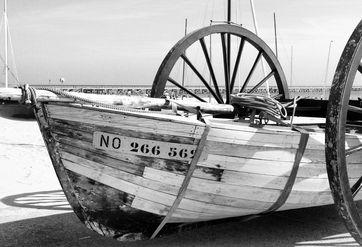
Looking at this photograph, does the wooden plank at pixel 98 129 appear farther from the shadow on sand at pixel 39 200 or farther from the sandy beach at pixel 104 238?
the shadow on sand at pixel 39 200

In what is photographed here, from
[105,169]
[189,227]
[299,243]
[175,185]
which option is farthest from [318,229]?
[105,169]

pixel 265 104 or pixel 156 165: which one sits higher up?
pixel 265 104

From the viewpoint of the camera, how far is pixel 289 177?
14.6 feet

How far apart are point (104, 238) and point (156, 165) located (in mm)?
1280

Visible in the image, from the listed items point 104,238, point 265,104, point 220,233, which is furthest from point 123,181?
point 265,104

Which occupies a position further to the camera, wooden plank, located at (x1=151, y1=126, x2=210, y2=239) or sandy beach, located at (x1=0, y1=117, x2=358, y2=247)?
sandy beach, located at (x1=0, y1=117, x2=358, y2=247)

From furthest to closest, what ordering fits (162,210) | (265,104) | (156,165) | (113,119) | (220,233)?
(220,233)
(265,104)
(162,210)
(156,165)
(113,119)

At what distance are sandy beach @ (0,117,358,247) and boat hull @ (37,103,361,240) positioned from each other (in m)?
0.47

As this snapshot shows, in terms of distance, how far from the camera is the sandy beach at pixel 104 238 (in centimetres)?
472

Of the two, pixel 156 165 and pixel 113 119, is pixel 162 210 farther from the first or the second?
pixel 113 119

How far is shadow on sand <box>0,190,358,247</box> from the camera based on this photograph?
4.69 meters

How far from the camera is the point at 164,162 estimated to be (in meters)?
4.01

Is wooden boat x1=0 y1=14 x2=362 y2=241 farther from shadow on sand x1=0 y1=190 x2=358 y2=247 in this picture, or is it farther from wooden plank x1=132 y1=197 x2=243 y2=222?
shadow on sand x1=0 y1=190 x2=358 y2=247

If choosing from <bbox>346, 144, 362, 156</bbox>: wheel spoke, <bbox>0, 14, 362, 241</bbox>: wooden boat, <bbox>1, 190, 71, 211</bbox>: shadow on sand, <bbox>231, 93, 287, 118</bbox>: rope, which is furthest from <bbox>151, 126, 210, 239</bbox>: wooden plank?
<bbox>1, 190, 71, 211</bbox>: shadow on sand
